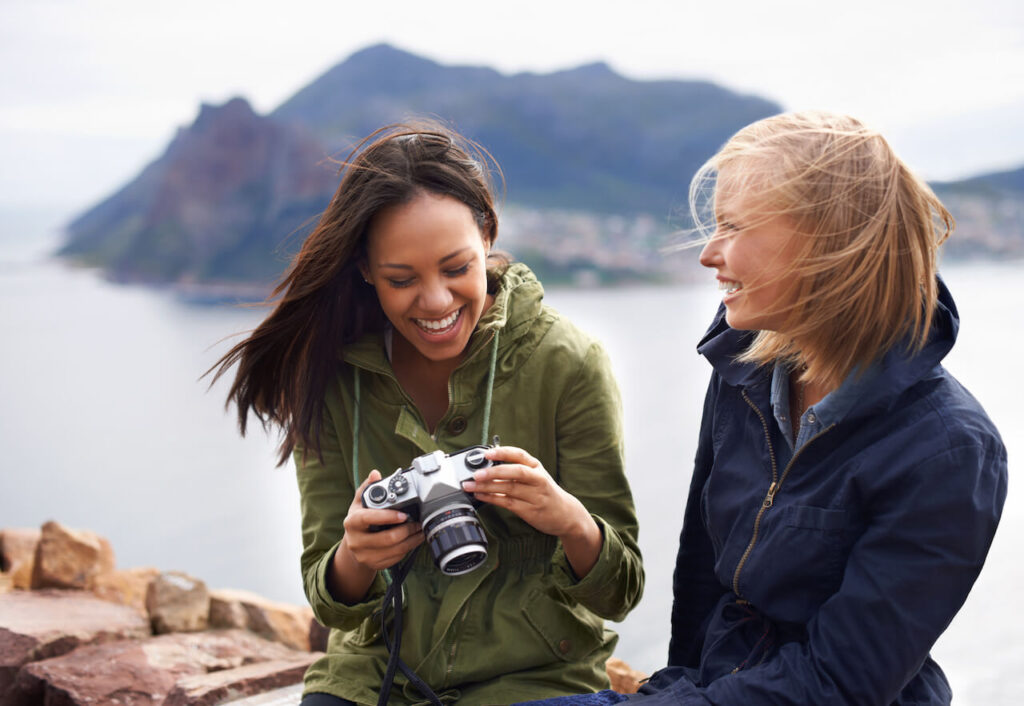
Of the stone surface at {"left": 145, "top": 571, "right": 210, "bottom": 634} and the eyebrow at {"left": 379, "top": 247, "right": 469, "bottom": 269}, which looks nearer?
the eyebrow at {"left": 379, "top": 247, "right": 469, "bottom": 269}

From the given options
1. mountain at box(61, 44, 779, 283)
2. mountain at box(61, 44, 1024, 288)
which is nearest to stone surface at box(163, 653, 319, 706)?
mountain at box(61, 44, 1024, 288)

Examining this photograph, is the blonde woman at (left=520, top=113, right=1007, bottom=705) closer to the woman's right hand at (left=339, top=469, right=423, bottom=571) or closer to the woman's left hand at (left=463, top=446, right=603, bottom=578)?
the woman's left hand at (left=463, top=446, right=603, bottom=578)

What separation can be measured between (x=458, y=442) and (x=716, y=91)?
3.45 metres

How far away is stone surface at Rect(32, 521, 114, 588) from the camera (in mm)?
2020

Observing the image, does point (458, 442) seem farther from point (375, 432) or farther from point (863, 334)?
point (863, 334)

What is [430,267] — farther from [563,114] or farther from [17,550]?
[563,114]

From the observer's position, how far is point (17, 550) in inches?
92.4

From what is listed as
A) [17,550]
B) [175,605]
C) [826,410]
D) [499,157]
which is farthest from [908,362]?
[499,157]

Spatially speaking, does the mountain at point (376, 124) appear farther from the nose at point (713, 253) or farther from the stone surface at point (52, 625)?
the nose at point (713, 253)

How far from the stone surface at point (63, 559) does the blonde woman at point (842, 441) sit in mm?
1530

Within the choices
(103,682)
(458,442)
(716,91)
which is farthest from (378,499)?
(716,91)

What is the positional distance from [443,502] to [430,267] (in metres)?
0.30

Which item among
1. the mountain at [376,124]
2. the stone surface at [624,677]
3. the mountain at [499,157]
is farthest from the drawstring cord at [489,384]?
the mountain at [376,124]

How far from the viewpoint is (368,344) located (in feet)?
4.11
